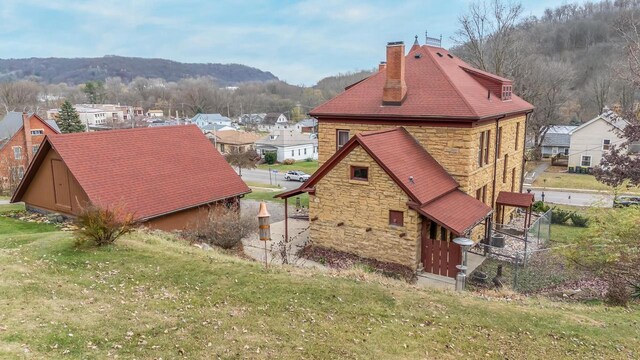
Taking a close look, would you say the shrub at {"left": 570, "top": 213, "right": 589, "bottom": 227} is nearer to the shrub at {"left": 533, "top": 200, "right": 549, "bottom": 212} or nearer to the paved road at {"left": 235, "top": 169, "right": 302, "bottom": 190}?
the shrub at {"left": 533, "top": 200, "right": 549, "bottom": 212}

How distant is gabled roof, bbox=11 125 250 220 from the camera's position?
18.9m

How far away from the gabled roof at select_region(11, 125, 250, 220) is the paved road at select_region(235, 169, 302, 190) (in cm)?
2498

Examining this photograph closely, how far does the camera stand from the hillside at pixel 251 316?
811 centimetres

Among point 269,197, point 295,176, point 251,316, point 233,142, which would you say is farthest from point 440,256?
point 233,142

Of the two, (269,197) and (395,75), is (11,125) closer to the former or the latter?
(269,197)

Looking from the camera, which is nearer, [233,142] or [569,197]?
[569,197]

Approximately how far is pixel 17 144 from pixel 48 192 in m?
34.6

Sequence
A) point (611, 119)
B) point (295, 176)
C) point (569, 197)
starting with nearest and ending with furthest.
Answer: point (611, 119)
point (569, 197)
point (295, 176)

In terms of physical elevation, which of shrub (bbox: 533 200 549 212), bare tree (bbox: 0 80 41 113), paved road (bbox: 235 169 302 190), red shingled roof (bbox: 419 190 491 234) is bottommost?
paved road (bbox: 235 169 302 190)

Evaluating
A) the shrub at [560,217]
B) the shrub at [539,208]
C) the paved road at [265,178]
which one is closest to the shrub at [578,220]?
the shrub at [560,217]

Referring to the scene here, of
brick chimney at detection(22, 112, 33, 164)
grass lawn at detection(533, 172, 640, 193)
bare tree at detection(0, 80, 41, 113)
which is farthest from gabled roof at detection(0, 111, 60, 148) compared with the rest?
bare tree at detection(0, 80, 41, 113)

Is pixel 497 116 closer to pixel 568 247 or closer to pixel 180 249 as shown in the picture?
pixel 568 247

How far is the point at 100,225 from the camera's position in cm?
1304

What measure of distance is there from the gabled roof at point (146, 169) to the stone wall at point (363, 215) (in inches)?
231
